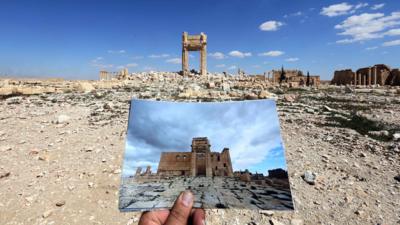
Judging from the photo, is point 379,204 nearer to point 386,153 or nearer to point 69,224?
point 386,153

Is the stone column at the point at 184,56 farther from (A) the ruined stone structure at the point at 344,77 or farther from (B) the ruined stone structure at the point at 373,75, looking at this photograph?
(A) the ruined stone structure at the point at 344,77

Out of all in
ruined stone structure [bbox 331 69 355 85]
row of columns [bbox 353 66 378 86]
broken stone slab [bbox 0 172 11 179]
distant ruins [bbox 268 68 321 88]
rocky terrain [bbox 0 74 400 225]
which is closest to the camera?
rocky terrain [bbox 0 74 400 225]

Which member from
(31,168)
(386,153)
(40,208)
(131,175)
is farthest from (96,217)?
(386,153)

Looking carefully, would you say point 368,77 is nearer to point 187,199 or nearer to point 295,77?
point 295,77

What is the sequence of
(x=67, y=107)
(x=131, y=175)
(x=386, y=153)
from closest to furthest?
(x=131, y=175)
(x=386, y=153)
(x=67, y=107)

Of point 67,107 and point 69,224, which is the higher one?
point 67,107

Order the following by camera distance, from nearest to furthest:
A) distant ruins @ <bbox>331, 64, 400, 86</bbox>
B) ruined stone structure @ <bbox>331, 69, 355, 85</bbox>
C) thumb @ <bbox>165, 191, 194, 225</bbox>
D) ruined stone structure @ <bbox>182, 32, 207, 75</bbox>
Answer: thumb @ <bbox>165, 191, 194, 225</bbox>, distant ruins @ <bbox>331, 64, 400, 86</bbox>, ruined stone structure @ <bbox>182, 32, 207, 75</bbox>, ruined stone structure @ <bbox>331, 69, 355, 85</bbox>

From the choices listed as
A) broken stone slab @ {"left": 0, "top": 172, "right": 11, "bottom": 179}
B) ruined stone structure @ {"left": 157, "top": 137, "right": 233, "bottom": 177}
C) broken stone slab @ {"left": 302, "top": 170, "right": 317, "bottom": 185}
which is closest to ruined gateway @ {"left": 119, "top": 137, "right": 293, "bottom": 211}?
ruined stone structure @ {"left": 157, "top": 137, "right": 233, "bottom": 177}

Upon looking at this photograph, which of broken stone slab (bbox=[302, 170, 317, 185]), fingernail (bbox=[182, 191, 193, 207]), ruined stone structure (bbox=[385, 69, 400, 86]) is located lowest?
broken stone slab (bbox=[302, 170, 317, 185])

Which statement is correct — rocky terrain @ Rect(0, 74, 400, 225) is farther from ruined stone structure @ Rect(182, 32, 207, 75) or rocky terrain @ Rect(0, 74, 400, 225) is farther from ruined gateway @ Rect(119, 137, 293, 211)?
ruined stone structure @ Rect(182, 32, 207, 75)
